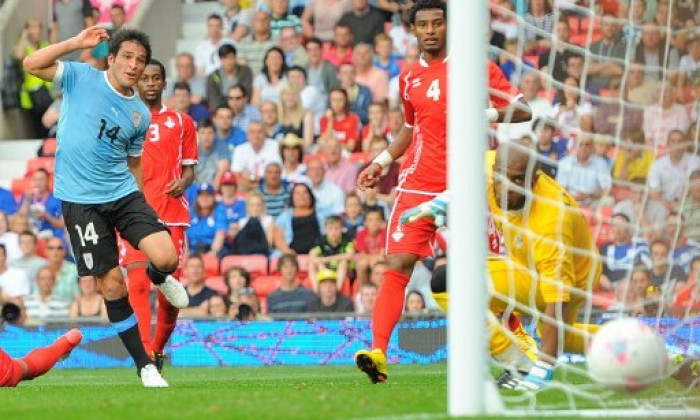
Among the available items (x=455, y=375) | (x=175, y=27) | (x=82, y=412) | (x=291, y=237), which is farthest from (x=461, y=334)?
(x=175, y=27)

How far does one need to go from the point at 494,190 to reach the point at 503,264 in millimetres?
409

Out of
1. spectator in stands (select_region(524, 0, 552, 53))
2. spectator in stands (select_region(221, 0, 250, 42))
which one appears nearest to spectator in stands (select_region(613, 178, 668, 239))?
spectator in stands (select_region(524, 0, 552, 53))

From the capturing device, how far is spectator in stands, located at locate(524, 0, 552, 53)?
33.3ft

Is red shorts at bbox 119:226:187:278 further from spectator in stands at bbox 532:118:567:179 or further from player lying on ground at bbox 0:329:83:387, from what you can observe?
spectator in stands at bbox 532:118:567:179

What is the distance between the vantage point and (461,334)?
6.20 metres

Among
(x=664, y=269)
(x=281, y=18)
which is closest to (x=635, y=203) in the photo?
(x=664, y=269)

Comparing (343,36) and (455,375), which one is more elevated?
(343,36)

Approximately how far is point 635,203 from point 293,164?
8721 mm

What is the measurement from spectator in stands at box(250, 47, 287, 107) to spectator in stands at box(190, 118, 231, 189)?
79 cm

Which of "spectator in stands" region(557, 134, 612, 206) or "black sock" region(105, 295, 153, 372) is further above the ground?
"spectator in stands" region(557, 134, 612, 206)

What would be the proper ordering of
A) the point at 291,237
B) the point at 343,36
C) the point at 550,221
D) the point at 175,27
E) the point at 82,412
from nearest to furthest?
the point at 82,412 < the point at 550,221 < the point at 291,237 < the point at 343,36 < the point at 175,27

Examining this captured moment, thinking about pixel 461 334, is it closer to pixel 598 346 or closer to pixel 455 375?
pixel 455 375

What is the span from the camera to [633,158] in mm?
8695

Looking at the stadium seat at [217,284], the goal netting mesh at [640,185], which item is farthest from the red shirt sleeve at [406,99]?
the stadium seat at [217,284]
